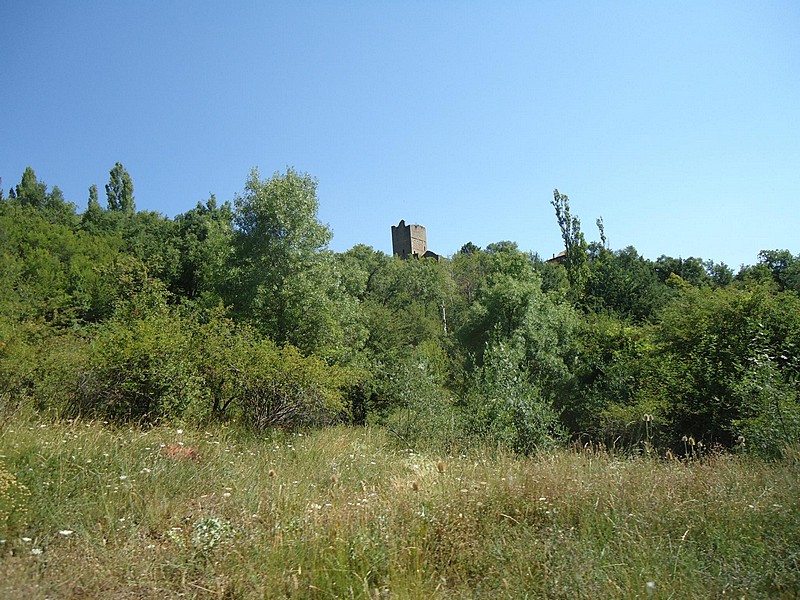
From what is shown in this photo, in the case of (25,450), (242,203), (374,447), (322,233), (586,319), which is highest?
(242,203)

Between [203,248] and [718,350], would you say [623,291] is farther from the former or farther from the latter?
[203,248]

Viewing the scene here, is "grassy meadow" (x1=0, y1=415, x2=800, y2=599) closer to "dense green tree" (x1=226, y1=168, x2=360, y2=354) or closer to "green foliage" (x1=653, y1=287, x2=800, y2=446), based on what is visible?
"green foliage" (x1=653, y1=287, x2=800, y2=446)

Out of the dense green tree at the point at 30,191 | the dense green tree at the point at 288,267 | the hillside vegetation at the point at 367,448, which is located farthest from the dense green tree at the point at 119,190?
the dense green tree at the point at 288,267

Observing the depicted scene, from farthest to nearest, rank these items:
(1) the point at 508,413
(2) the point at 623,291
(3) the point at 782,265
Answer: (3) the point at 782,265, (2) the point at 623,291, (1) the point at 508,413

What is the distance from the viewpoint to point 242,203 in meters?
21.1

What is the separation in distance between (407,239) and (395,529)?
86.1 metres

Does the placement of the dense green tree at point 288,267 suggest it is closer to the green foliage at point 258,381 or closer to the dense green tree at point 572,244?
the green foliage at point 258,381

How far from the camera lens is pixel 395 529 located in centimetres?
386

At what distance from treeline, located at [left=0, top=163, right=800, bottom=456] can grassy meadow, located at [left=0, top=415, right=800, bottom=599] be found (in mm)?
2368

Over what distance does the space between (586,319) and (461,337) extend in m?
6.81

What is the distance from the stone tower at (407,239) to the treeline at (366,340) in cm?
4379

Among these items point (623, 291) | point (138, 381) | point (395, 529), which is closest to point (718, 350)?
point (395, 529)

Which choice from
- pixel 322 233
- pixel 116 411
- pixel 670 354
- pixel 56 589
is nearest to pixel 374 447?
pixel 116 411

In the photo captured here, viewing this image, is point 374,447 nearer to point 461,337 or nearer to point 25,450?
point 25,450
